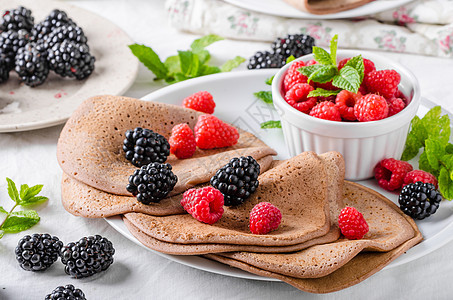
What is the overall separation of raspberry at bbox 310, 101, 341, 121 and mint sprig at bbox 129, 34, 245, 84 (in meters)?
0.86

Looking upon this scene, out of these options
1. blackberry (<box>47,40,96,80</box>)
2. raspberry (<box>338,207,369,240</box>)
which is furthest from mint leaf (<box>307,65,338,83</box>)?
blackberry (<box>47,40,96,80</box>)

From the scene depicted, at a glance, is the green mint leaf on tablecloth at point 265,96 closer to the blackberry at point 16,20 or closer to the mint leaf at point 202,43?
the mint leaf at point 202,43

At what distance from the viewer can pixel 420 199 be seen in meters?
1.74

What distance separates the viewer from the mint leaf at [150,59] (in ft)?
8.61

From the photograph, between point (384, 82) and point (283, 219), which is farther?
point (384, 82)

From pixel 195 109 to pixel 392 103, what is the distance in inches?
30.8

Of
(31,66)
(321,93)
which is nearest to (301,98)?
(321,93)

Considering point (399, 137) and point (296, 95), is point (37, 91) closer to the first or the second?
point (296, 95)

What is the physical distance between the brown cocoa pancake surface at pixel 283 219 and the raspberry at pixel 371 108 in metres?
0.21

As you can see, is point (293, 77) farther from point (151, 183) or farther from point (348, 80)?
point (151, 183)

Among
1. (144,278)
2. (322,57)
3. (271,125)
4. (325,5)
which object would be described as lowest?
(144,278)

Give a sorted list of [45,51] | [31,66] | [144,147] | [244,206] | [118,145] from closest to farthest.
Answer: [244,206] < [144,147] < [118,145] < [31,66] < [45,51]

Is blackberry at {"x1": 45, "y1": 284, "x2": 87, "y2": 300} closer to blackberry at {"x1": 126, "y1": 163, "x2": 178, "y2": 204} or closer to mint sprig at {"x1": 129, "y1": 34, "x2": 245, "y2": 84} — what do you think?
blackberry at {"x1": 126, "y1": 163, "x2": 178, "y2": 204}

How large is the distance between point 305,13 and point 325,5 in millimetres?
113
